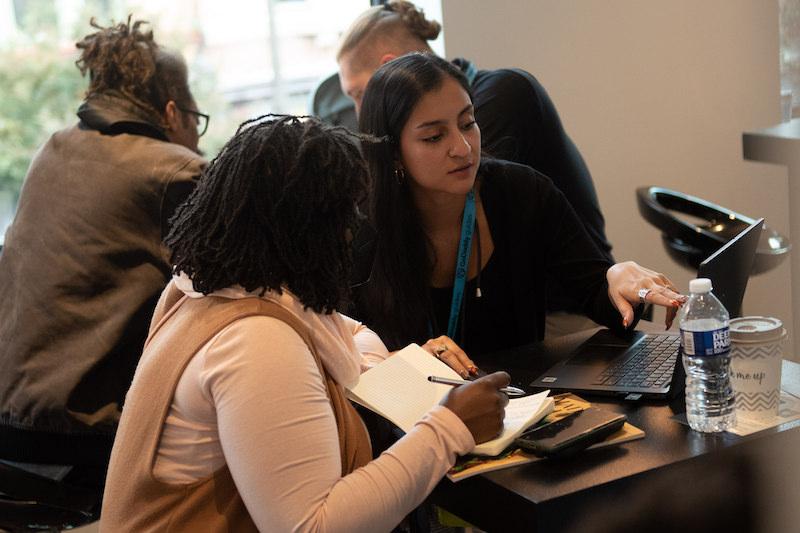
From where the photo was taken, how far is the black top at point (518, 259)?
2.24m

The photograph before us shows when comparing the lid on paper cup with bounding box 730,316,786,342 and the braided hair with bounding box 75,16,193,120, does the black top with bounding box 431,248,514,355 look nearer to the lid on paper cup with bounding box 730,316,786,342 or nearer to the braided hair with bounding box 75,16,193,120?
the lid on paper cup with bounding box 730,316,786,342

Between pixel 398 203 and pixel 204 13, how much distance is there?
163cm

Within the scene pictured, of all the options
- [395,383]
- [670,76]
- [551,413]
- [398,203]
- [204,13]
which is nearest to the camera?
[551,413]

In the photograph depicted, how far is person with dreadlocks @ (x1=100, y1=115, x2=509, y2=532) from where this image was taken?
4.24 feet

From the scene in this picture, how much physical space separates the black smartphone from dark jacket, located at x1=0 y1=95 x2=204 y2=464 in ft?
3.71

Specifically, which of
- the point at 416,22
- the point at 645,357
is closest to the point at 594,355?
the point at 645,357

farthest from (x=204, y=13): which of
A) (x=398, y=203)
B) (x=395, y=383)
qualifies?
(x=395, y=383)

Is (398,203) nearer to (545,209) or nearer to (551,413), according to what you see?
(545,209)

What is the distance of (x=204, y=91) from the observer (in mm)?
3584

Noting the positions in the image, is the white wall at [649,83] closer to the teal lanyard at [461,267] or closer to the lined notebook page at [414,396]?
the teal lanyard at [461,267]

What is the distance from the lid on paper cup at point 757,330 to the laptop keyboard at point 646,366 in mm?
186

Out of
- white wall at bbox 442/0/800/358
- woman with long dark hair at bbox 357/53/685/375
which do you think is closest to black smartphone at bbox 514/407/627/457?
woman with long dark hair at bbox 357/53/685/375

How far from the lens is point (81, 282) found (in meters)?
2.32

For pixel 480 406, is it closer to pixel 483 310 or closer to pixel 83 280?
pixel 483 310
